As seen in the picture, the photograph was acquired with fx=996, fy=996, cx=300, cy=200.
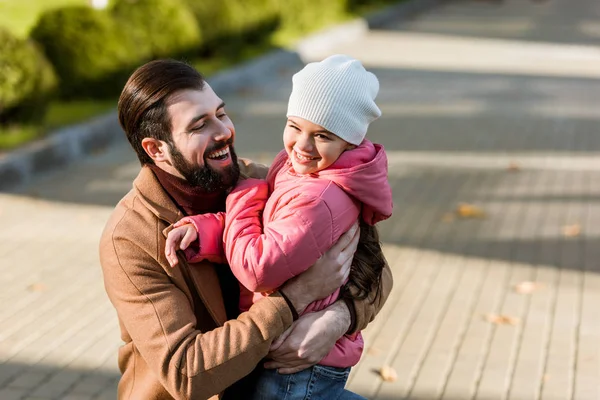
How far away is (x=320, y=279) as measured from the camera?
2693mm

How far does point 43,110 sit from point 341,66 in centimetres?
790

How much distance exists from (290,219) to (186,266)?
13.3 inches

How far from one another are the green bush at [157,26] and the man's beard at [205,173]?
10.1 m

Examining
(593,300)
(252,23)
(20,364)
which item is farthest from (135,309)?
(252,23)

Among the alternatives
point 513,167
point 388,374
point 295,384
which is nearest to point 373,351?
point 388,374

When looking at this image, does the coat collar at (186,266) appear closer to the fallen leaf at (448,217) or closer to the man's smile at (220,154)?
the man's smile at (220,154)

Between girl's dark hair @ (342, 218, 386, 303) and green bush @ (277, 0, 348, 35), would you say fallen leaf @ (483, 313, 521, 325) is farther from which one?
green bush @ (277, 0, 348, 35)

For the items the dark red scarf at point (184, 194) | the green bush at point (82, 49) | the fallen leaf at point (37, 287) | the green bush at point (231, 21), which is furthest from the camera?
the green bush at point (231, 21)

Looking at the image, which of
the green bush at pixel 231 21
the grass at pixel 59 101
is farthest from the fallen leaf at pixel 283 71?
the green bush at pixel 231 21

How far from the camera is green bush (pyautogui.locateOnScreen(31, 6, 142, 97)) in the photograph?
11406 millimetres

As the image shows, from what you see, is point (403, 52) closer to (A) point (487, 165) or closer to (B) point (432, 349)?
(A) point (487, 165)

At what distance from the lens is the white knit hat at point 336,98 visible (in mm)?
2729

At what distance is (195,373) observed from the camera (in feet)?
8.58

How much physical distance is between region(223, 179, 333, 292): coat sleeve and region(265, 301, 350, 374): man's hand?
0.16 metres
